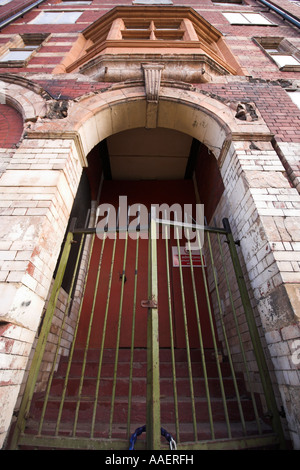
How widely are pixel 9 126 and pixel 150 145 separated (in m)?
3.25

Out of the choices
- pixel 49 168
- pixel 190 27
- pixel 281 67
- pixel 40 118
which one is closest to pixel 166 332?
pixel 49 168

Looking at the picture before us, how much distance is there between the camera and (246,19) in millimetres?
7652

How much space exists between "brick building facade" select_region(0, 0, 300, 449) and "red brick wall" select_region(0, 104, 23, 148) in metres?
0.03

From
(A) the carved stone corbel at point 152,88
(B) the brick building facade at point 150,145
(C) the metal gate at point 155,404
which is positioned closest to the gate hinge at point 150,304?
(C) the metal gate at point 155,404

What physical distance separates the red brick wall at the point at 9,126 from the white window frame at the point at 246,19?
319 inches

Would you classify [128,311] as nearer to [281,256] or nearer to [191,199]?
[281,256]

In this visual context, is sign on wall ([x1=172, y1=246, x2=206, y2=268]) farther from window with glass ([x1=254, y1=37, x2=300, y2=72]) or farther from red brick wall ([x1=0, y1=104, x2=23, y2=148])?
window with glass ([x1=254, y1=37, x2=300, y2=72])

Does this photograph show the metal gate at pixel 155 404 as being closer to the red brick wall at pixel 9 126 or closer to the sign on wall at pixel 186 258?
the sign on wall at pixel 186 258

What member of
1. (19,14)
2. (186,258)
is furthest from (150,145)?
(19,14)

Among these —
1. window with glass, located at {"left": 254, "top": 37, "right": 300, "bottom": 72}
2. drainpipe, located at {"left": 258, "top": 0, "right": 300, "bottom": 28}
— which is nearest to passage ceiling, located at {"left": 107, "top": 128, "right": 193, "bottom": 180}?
window with glass, located at {"left": 254, "top": 37, "right": 300, "bottom": 72}

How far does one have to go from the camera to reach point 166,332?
4066 mm

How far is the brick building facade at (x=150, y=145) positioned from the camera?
2086 millimetres

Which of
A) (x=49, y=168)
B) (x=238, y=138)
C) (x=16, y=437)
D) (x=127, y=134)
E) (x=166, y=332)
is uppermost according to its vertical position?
(x=127, y=134)

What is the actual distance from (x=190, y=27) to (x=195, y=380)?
848 centimetres
